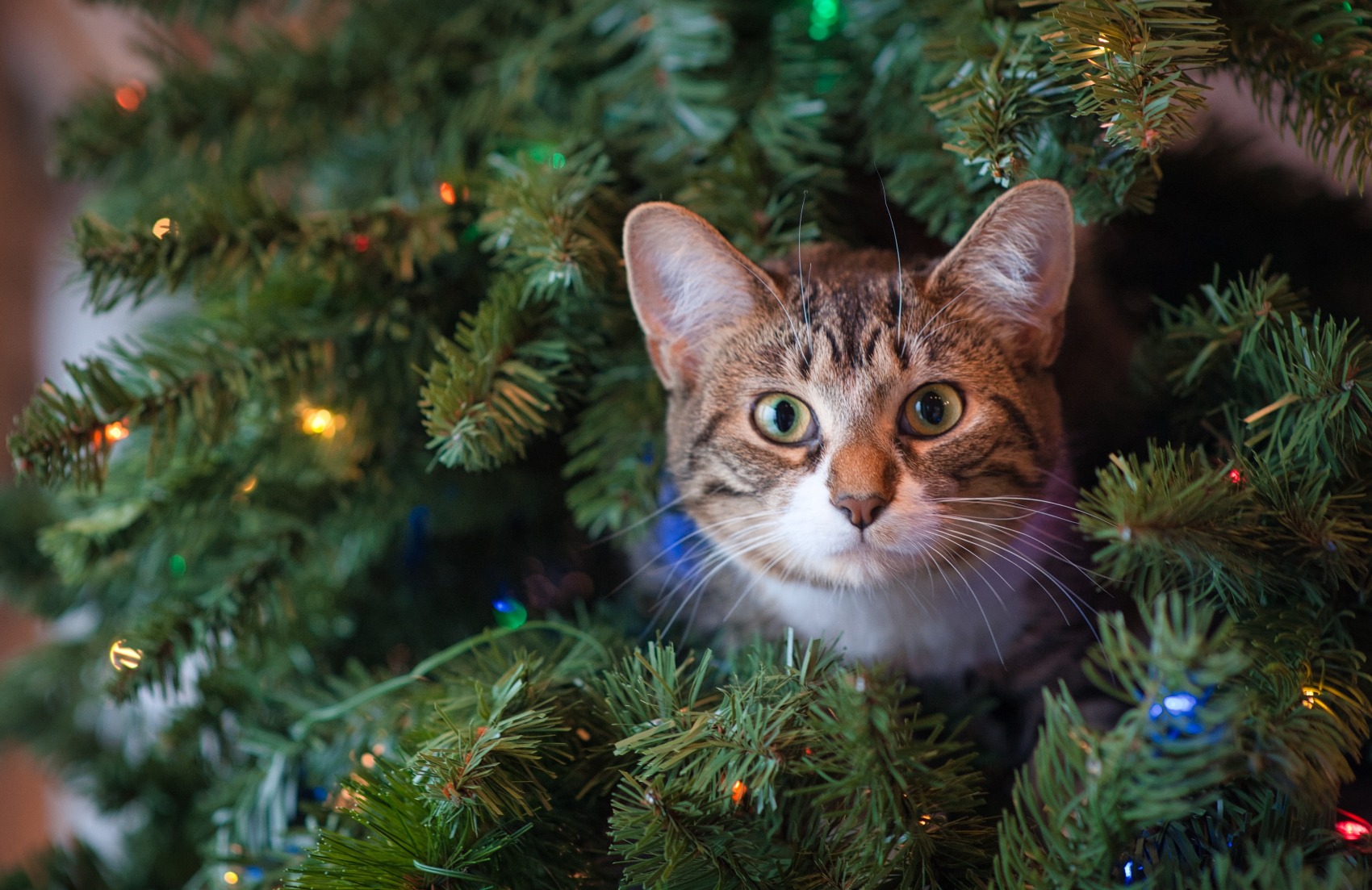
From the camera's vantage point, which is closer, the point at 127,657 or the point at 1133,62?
the point at 1133,62

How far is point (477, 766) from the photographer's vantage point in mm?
539

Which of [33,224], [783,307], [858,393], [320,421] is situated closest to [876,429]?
[858,393]

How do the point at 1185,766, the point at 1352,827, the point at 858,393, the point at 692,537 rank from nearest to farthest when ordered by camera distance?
the point at 1185,766, the point at 1352,827, the point at 858,393, the point at 692,537

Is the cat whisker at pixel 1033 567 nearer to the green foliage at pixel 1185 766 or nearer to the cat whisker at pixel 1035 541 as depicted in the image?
the cat whisker at pixel 1035 541

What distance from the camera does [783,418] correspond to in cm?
84

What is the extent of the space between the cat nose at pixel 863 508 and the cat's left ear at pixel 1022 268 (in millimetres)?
231

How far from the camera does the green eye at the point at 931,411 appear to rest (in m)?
0.82

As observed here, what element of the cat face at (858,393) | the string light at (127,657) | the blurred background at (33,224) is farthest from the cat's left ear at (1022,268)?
the blurred background at (33,224)

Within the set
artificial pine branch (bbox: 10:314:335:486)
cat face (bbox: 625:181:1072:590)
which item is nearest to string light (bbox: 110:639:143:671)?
artificial pine branch (bbox: 10:314:335:486)

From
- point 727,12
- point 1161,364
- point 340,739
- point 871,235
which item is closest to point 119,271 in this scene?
point 340,739

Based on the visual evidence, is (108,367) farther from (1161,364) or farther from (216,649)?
(1161,364)

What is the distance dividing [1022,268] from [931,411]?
0.15 meters

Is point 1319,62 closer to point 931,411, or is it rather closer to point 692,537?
point 931,411

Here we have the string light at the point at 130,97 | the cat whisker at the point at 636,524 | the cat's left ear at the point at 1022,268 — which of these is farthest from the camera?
the string light at the point at 130,97
